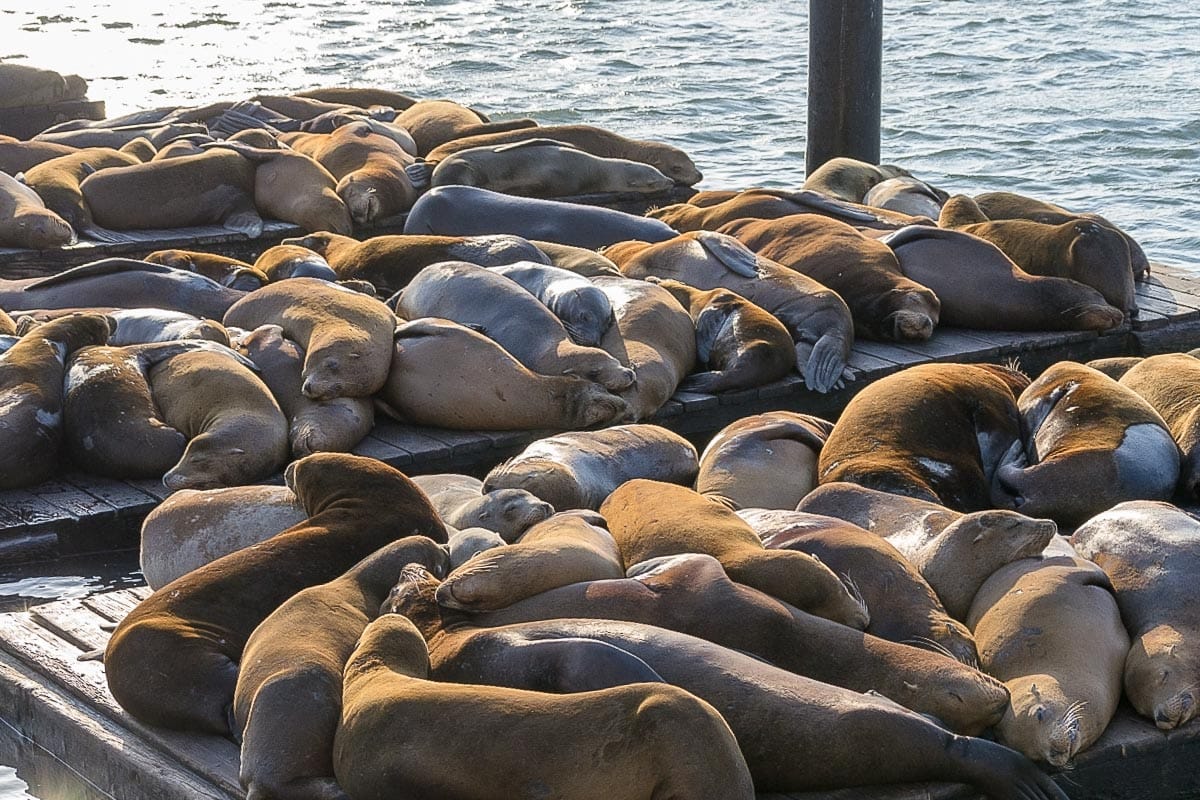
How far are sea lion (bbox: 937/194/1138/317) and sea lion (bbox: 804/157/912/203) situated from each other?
6.30 ft

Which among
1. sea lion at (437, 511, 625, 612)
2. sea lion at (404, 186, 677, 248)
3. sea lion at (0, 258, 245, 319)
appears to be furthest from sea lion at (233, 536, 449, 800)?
sea lion at (404, 186, 677, 248)

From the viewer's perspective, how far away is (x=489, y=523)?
4.44 meters

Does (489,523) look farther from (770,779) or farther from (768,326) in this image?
(768,326)

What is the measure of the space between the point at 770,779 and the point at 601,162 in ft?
23.4

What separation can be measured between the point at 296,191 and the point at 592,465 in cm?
458

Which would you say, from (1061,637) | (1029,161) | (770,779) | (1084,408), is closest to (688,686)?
(770,779)

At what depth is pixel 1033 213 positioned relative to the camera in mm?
8672

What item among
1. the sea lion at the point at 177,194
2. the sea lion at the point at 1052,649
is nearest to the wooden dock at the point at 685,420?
the sea lion at the point at 1052,649

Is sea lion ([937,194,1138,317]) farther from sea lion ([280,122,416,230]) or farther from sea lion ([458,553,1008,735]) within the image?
sea lion ([458,553,1008,735])

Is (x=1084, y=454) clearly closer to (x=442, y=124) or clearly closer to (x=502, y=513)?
(x=502, y=513)

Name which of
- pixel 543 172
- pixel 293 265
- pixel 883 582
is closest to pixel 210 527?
pixel 883 582

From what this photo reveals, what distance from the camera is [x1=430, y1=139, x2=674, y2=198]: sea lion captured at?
9.73 m

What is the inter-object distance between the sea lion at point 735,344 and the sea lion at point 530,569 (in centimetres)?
261

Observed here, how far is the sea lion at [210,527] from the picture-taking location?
14.8 ft
